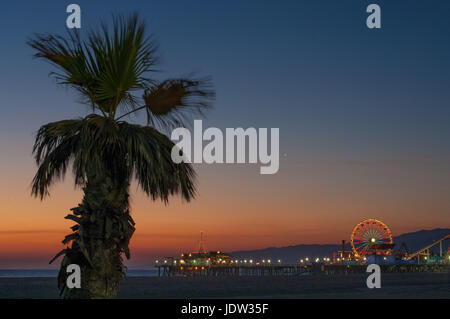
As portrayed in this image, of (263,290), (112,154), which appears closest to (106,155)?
(112,154)

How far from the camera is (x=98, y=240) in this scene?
25.3 ft

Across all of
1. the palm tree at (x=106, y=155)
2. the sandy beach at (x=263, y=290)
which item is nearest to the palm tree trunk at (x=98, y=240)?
the palm tree at (x=106, y=155)

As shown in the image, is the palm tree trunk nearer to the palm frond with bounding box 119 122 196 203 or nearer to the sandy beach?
the palm frond with bounding box 119 122 196 203

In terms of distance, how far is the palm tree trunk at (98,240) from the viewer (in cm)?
760

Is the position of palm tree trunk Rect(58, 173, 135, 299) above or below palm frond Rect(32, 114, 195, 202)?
below

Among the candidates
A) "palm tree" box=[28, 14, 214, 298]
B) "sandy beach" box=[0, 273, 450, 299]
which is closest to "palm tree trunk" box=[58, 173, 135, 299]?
"palm tree" box=[28, 14, 214, 298]

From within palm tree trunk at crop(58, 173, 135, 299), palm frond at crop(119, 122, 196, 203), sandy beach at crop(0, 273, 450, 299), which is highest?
palm frond at crop(119, 122, 196, 203)

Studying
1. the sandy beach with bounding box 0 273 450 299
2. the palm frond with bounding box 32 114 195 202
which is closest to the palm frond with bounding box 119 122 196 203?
the palm frond with bounding box 32 114 195 202

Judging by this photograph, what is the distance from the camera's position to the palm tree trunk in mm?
7598

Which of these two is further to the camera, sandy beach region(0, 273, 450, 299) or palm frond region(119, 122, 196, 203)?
sandy beach region(0, 273, 450, 299)

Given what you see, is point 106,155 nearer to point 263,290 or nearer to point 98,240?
point 98,240
